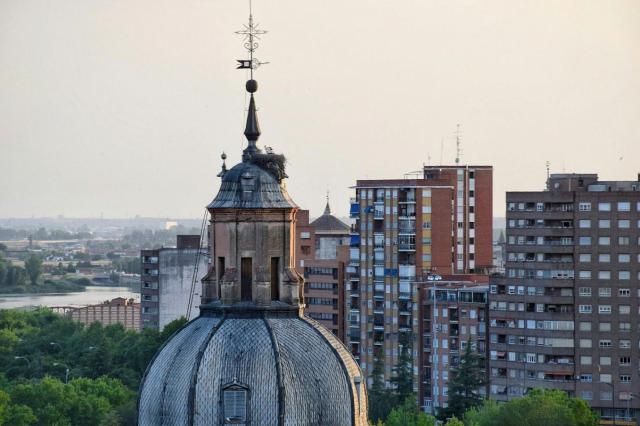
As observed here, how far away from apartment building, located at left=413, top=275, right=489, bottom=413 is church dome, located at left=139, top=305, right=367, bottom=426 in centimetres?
6106

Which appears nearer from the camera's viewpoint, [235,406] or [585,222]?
[235,406]

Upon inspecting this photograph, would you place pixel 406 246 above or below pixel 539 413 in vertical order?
above

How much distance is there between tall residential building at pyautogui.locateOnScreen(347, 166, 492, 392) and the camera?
113 metres

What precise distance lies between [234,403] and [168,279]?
320 feet

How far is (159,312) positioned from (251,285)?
95902 mm

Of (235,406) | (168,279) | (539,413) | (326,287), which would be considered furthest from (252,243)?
(168,279)

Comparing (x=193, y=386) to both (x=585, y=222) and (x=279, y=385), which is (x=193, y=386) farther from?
(x=585, y=222)

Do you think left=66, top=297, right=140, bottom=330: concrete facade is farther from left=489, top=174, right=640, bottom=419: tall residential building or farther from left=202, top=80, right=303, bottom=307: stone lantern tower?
left=202, top=80, right=303, bottom=307: stone lantern tower

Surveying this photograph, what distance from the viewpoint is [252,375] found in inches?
1714

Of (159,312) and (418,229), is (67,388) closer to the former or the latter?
(418,229)

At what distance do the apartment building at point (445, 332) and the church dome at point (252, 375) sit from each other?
61060 mm

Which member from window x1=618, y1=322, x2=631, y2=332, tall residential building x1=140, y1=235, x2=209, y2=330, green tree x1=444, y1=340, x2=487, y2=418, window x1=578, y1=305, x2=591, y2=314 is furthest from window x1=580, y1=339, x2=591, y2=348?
tall residential building x1=140, y1=235, x2=209, y2=330

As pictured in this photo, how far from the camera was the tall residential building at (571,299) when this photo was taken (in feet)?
336

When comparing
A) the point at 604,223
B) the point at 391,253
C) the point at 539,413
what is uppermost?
the point at 604,223
